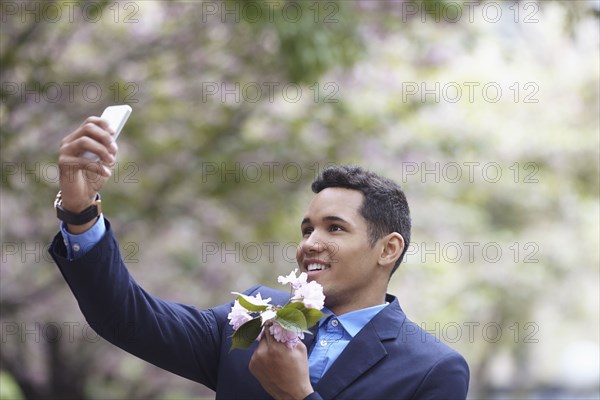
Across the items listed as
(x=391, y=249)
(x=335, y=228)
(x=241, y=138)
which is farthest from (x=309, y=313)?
(x=241, y=138)

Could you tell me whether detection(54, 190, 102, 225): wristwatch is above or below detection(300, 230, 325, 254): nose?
above

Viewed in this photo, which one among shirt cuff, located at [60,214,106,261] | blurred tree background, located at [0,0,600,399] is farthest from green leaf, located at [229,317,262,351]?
blurred tree background, located at [0,0,600,399]

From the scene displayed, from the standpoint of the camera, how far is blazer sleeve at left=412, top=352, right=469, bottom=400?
3.23m

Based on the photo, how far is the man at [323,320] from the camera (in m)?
3.04

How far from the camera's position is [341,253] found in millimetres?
3412

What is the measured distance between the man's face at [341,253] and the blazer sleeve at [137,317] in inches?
15.0

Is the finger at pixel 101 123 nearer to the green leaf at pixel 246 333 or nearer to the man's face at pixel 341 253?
the green leaf at pixel 246 333

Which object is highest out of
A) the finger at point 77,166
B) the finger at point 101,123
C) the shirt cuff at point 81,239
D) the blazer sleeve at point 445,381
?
the finger at point 101,123

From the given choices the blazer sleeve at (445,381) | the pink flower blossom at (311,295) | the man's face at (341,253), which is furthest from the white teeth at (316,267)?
the blazer sleeve at (445,381)

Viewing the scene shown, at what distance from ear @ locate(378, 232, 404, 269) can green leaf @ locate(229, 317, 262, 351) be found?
0.60 meters

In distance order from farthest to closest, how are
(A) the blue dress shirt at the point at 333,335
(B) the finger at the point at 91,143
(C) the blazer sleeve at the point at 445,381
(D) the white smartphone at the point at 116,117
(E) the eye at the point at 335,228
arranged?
(E) the eye at the point at 335,228, (A) the blue dress shirt at the point at 333,335, (C) the blazer sleeve at the point at 445,381, (D) the white smartphone at the point at 116,117, (B) the finger at the point at 91,143

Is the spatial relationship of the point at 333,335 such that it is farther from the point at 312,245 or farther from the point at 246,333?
the point at 246,333

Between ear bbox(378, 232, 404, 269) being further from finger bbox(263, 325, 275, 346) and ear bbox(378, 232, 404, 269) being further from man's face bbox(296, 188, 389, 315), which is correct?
finger bbox(263, 325, 275, 346)

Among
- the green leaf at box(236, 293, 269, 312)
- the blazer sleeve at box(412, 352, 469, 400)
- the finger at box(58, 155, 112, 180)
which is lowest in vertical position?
the blazer sleeve at box(412, 352, 469, 400)
